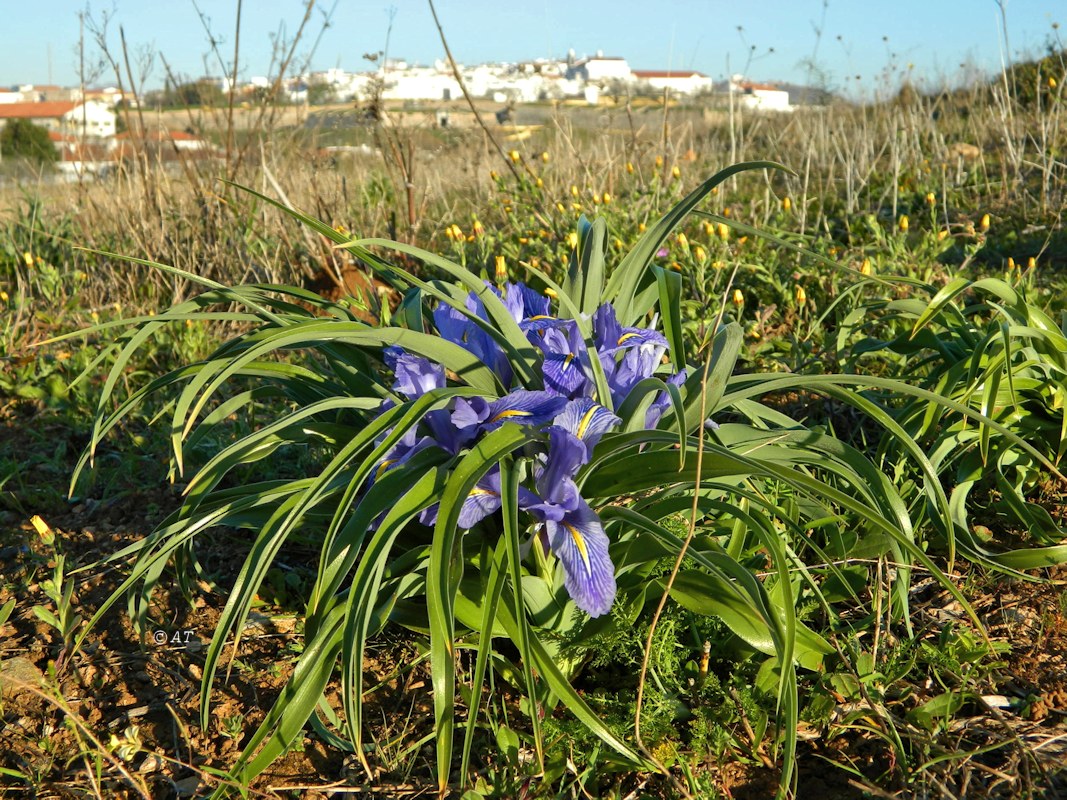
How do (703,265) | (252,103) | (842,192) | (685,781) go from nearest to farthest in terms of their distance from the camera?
(685,781), (703,265), (252,103), (842,192)

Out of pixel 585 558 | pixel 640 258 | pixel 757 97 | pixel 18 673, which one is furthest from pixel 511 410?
pixel 757 97

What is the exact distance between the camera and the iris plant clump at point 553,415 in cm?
141

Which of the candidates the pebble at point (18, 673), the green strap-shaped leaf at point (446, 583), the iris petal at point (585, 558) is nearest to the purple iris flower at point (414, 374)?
the green strap-shaped leaf at point (446, 583)

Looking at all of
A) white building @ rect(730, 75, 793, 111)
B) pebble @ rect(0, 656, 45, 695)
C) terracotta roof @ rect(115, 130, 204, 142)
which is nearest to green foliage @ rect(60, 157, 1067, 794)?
pebble @ rect(0, 656, 45, 695)

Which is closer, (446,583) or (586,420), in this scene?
(446,583)

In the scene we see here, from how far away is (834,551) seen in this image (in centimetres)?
186

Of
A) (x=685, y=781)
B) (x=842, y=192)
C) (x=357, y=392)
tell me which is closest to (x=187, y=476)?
(x=357, y=392)

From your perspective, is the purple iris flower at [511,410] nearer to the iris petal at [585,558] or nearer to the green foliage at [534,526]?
the green foliage at [534,526]

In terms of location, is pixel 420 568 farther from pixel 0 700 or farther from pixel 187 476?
pixel 187 476

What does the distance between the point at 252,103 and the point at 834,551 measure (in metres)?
4.10

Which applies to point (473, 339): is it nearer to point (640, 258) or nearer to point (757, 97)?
point (640, 258)

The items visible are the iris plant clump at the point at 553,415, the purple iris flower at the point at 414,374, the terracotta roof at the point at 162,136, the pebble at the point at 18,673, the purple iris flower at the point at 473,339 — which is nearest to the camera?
the iris plant clump at the point at 553,415

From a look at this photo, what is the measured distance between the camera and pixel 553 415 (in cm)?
148

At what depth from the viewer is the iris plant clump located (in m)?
1.41
